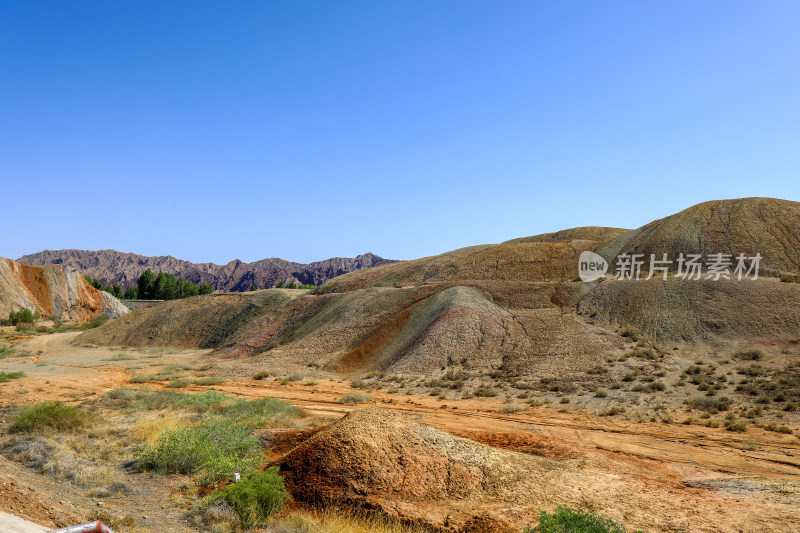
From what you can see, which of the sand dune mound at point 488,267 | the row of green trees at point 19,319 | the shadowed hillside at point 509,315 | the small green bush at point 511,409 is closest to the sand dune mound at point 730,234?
the shadowed hillside at point 509,315

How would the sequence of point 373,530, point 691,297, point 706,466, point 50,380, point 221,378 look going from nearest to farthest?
point 373,530 → point 706,466 → point 50,380 → point 221,378 → point 691,297

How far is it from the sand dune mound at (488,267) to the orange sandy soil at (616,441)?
26703 mm

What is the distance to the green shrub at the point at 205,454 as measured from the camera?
1094 cm

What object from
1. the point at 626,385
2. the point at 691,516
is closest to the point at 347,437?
the point at 691,516

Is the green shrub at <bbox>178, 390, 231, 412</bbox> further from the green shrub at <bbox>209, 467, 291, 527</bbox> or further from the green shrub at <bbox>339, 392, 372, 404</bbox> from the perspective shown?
the green shrub at <bbox>209, 467, 291, 527</bbox>

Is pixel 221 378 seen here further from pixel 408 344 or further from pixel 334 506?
pixel 334 506

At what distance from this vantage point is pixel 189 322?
54.6 metres

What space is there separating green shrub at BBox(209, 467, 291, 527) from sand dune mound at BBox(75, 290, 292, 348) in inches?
1742

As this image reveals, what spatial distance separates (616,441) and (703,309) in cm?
2086

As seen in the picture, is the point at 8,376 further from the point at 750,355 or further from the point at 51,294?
the point at 51,294

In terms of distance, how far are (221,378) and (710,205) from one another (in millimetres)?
49882

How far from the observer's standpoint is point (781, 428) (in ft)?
56.4

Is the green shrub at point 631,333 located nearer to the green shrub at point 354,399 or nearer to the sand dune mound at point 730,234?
the sand dune mound at point 730,234

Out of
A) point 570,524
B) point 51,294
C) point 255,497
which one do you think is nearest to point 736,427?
point 570,524
